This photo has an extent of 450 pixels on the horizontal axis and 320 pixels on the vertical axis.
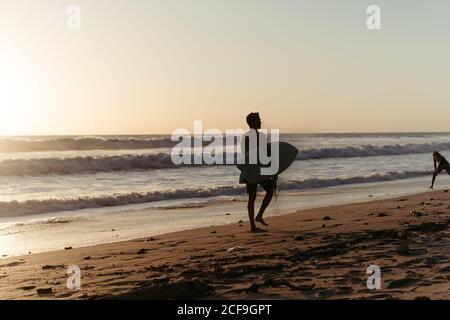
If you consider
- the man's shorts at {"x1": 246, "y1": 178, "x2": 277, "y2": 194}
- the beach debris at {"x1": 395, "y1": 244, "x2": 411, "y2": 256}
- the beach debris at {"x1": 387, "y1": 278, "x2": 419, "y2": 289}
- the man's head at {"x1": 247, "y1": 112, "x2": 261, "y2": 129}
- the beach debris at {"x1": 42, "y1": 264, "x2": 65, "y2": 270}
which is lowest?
the beach debris at {"x1": 42, "y1": 264, "x2": 65, "y2": 270}

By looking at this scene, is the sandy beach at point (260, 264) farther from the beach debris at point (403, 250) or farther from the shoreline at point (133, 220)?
the shoreline at point (133, 220)

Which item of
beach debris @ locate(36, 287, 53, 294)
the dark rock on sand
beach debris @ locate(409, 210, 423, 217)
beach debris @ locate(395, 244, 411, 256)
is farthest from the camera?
beach debris @ locate(409, 210, 423, 217)

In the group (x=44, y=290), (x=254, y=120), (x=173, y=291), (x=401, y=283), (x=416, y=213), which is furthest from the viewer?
(x=416, y=213)

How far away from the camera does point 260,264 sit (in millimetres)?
5711

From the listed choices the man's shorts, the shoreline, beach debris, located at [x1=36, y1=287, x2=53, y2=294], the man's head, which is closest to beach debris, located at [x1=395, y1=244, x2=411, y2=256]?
the man's shorts

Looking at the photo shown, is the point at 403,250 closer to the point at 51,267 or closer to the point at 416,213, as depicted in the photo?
the point at 416,213

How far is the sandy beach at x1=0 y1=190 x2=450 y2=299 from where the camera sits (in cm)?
458

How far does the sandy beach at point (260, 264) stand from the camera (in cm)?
458

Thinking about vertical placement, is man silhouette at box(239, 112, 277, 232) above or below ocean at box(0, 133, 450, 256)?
above

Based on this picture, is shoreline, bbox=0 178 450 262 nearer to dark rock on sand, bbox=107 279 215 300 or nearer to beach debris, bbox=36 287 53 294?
beach debris, bbox=36 287 53 294

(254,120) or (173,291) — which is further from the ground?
(254,120)

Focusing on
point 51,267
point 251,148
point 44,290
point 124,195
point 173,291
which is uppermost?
point 251,148

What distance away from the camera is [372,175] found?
2197cm

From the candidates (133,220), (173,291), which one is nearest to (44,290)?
(173,291)
